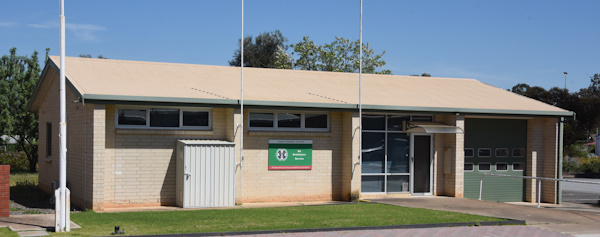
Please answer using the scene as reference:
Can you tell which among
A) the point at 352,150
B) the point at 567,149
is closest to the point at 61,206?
the point at 352,150

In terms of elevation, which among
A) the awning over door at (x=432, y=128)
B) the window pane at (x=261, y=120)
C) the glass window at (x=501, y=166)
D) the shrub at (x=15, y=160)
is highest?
the window pane at (x=261, y=120)

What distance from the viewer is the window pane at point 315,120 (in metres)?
18.5

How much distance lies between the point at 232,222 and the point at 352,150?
20.0 ft

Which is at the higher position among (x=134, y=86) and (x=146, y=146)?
(x=134, y=86)

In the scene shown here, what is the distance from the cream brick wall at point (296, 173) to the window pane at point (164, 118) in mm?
1959

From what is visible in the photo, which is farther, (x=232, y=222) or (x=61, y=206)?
(x=232, y=222)

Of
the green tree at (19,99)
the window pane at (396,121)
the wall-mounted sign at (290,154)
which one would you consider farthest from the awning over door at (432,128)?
the green tree at (19,99)

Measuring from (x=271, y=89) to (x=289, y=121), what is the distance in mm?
1327

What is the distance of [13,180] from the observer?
24.0 m

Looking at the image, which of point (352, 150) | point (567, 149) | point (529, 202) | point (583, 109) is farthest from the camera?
point (583, 109)

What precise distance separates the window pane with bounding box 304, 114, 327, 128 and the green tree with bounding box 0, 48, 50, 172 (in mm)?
17177

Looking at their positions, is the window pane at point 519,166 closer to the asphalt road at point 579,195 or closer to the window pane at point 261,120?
the asphalt road at point 579,195

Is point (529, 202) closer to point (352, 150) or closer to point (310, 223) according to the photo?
point (352, 150)

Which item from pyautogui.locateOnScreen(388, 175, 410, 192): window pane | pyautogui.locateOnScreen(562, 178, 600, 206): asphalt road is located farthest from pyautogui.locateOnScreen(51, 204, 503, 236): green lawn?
pyautogui.locateOnScreen(562, 178, 600, 206): asphalt road
